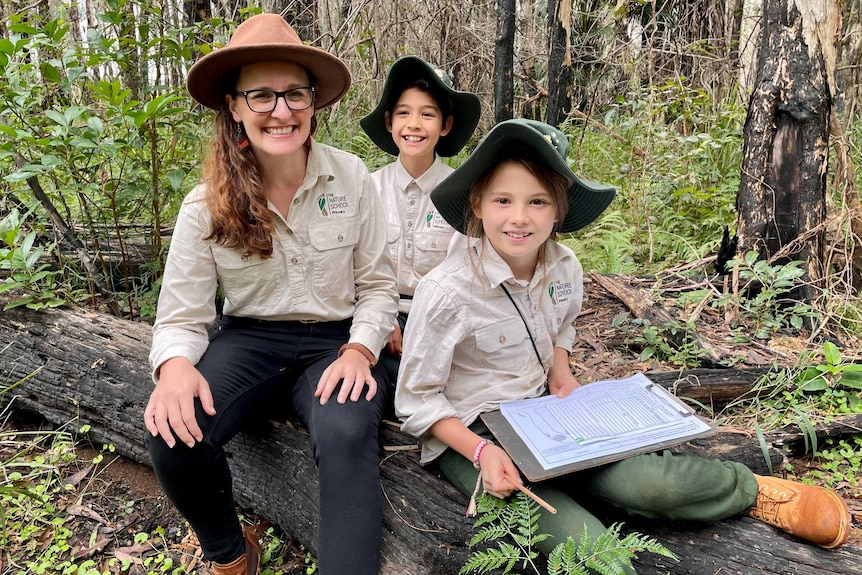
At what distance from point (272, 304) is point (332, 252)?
1.02 feet

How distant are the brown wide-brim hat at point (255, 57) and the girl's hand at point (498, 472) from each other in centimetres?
147

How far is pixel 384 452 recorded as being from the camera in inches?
85.0

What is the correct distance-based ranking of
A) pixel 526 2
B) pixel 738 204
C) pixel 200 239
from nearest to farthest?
pixel 200 239 < pixel 738 204 < pixel 526 2

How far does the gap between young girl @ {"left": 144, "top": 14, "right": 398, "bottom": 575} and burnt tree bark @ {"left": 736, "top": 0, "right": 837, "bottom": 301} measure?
2322 mm

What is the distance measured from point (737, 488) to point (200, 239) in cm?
201

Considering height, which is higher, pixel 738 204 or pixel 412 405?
pixel 738 204

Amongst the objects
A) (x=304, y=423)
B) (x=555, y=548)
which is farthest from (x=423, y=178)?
(x=555, y=548)

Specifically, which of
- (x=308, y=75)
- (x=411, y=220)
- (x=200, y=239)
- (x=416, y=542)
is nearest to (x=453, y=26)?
(x=411, y=220)

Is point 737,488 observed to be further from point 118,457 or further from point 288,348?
point 118,457

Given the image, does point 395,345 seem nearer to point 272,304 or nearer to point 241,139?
point 272,304

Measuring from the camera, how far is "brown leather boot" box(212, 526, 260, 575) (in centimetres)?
207

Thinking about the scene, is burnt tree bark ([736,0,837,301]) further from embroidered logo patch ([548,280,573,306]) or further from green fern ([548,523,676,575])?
green fern ([548,523,676,575])

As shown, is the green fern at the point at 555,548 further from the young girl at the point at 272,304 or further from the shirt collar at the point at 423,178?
the shirt collar at the point at 423,178

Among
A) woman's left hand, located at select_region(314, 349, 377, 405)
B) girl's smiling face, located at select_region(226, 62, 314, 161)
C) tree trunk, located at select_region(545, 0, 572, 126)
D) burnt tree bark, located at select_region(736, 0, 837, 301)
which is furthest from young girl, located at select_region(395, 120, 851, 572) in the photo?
tree trunk, located at select_region(545, 0, 572, 126)
